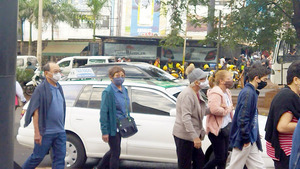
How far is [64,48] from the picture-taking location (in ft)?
140

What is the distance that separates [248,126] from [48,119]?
8.35 ft

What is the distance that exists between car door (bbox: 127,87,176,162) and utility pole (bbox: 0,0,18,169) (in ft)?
13.0

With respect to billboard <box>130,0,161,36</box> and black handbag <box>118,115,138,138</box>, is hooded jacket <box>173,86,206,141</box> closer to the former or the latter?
black handbag <box>118,115,138,138</box>

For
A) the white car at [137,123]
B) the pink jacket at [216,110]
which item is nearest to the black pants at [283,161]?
the pink jacket at [216,110]

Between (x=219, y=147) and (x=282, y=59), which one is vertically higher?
(x=282, y=59)

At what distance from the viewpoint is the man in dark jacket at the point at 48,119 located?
606cm

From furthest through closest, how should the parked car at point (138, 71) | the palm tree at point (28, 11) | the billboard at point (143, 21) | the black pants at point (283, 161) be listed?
the billboard at point (143, 21)
the palm tree at point (28, 11)
the parked car at point (138, 71)
the black pants at point (283, 161)

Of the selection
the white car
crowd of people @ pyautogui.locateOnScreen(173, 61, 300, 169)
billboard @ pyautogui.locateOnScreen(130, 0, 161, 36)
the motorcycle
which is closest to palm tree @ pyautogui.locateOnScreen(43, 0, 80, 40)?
billboard @ pyautogui.locateOnScreen(130, 0, 161, 36)

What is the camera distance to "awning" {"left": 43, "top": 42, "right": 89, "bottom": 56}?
1641 inches

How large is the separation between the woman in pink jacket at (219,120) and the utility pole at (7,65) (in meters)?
3.33

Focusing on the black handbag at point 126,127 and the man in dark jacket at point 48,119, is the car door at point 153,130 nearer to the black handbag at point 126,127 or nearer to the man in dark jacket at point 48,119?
the black handbag at point 126,127

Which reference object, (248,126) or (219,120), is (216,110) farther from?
(248,126)

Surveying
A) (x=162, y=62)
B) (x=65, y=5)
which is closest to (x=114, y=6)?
(x=65, y=5)

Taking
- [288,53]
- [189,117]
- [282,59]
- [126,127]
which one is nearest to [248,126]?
[189,117]
